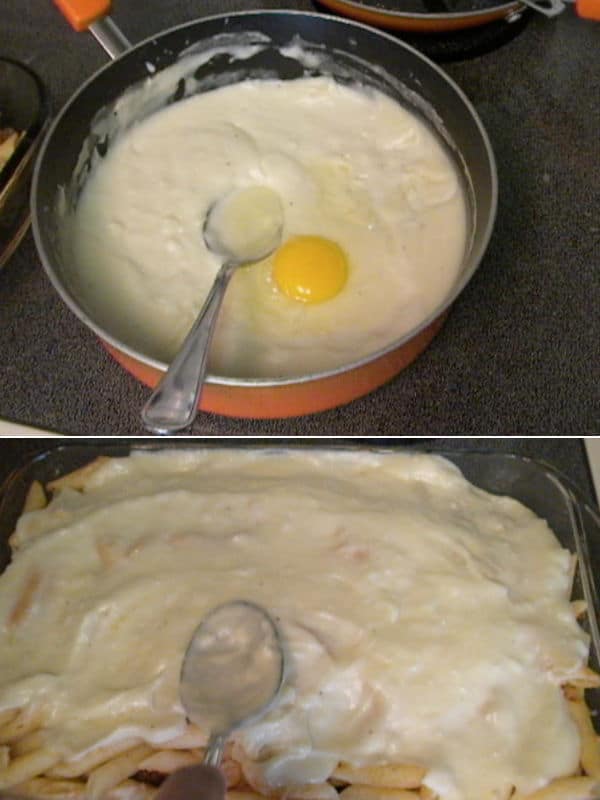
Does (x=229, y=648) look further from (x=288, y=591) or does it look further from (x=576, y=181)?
(x=576, y=181)

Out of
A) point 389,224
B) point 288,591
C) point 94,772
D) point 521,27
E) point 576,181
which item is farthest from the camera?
point 521,27

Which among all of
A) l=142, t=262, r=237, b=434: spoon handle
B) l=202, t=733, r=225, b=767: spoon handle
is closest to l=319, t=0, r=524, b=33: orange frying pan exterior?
l=142, t=262, r=237, b=434: spoon handle

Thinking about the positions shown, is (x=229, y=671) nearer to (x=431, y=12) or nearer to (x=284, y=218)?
(x=284, y=218)

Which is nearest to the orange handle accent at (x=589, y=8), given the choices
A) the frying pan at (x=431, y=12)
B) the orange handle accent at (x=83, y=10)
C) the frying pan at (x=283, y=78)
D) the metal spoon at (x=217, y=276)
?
the frying pan at (x=431, y=12)

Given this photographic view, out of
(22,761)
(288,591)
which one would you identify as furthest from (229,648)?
(22,761)

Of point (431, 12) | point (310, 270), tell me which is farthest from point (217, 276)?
point (431, 12)
